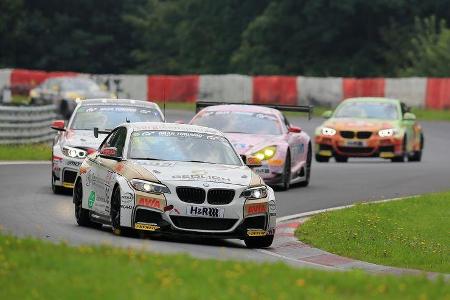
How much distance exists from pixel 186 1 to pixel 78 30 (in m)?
7.06

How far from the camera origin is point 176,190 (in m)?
15.1

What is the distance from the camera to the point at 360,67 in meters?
80.0

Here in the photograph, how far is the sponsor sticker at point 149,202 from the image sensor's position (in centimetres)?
1511

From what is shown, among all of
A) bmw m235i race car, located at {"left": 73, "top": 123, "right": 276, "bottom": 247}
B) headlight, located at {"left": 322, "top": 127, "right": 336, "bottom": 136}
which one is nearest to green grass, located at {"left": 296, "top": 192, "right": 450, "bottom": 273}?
bmw m235i race car, located at {"left": 73, "top": 123, "right": 276, "bottom": 247}

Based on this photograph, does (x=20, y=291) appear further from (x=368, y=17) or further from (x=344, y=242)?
(x=368, y=17)

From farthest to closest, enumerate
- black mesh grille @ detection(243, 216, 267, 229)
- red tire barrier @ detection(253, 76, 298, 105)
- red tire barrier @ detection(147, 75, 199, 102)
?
1. red tire barrier @ detection(147, 75, 199, 102)
2. red tire barrier @ detection(253, 76, 298, 105)
3. black mesh grille @ detection(243, 216, 267, 229)

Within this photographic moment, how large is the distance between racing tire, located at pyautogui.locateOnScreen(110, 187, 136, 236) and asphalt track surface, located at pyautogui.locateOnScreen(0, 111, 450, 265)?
0.38 ft

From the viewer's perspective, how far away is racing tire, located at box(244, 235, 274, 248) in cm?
1584

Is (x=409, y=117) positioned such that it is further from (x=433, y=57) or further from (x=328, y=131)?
(x=433, y=57)

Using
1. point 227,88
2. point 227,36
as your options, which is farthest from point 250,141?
point 227,36

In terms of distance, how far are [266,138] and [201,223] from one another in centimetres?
851

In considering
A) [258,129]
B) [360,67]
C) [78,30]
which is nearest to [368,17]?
[360,67]

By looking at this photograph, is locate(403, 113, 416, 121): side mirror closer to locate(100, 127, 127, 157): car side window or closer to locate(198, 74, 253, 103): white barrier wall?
locate(100, 127, 127, 157): car side window

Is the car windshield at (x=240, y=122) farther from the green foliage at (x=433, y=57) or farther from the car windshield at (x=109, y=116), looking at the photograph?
the green foliage at (x=433, y=57)
